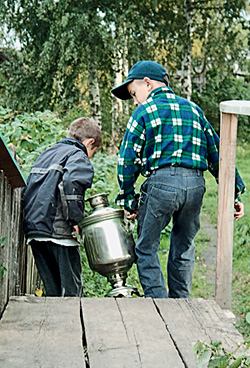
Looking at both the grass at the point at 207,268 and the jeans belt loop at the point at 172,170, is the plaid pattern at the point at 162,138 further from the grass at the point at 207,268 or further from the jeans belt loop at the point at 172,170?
the grass at the point at 207,268

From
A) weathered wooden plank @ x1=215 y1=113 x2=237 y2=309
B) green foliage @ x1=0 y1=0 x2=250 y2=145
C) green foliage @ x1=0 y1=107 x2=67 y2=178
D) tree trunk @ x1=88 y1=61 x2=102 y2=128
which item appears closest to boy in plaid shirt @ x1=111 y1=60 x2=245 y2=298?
weathered wooden plank @ x1=215 y1=113 x2=237 y2=309

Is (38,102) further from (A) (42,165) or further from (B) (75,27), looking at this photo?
(A) (42,165)

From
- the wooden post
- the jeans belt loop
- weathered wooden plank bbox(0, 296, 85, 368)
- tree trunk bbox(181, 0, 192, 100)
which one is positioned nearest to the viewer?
weathered wooden plank bbox(0, 296, 85, 368)

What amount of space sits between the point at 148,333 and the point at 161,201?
43.0 inches

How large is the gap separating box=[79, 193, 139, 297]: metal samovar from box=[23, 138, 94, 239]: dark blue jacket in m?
0.13

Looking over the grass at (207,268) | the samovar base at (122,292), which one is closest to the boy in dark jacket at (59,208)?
the samovar base at (122,292)

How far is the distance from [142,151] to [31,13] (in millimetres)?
10490

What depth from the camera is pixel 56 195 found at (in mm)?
3984

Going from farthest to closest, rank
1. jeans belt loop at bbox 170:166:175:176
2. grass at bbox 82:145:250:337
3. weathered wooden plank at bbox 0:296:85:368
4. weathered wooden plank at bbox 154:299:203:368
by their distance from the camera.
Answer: grass at bbox 82:145:250:337 → jeans belt loop at bbox 170:166:175:176 → weathered wooden plank at bbox 154:299:203:368 → weathered wooden plank at bbox 0:296:85:368

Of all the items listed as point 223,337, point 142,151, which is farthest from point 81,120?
point 223,337

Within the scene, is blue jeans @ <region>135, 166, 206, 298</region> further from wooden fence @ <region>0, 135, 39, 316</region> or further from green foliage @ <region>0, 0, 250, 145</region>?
green foliage @ <region>0, 0, 250, 145</region>

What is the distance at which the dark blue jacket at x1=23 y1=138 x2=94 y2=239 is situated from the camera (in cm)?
394

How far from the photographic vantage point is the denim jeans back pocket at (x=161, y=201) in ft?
11.7

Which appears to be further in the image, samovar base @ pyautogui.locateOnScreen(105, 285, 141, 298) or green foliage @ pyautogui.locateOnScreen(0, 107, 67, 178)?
green foliage @ pyautogui.locateOnScreen(0, 107, 67, 178)
